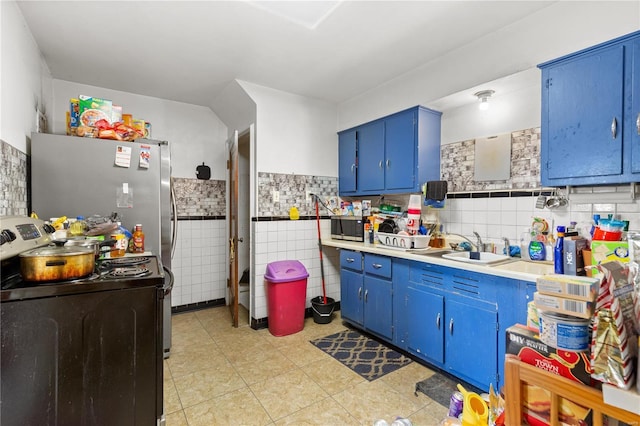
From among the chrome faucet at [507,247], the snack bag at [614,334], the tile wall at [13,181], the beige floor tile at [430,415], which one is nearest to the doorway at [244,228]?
the tile wall at [13,181]

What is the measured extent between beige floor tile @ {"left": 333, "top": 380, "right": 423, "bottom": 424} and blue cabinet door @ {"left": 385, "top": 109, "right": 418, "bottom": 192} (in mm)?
1739

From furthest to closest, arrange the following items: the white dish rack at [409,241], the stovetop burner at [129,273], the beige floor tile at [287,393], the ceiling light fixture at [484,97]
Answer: the white dish rack at [409,241] → the ceiling light fixture at [484,97] → the beige floor tile at [287,393] → the stovetop burner at [129,273]

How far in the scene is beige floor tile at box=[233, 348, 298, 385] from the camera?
7.80ft

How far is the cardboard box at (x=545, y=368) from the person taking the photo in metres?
0.67

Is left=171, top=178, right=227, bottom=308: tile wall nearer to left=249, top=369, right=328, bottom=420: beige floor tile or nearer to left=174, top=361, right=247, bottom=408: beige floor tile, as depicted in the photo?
left=174, top=361, right=247, bottom=408: beige floor tile

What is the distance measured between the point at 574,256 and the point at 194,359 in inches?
114

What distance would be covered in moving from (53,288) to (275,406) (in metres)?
1.50

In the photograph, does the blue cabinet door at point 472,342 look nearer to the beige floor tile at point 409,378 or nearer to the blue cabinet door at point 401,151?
the beige floor tile at point 409,378

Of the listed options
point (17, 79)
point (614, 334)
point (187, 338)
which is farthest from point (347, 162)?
point (614, 334)

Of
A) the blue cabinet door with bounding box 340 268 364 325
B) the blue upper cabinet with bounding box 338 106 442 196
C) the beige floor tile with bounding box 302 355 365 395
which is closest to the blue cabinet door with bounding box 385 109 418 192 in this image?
the blue upper cabinet with bounding box 338 106 442 196

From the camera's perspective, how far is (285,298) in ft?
10.3

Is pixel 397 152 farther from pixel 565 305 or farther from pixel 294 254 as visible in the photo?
pixel 565 305

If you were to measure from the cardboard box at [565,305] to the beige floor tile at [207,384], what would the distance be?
7.04 feet

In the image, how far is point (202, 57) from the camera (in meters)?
2.75
